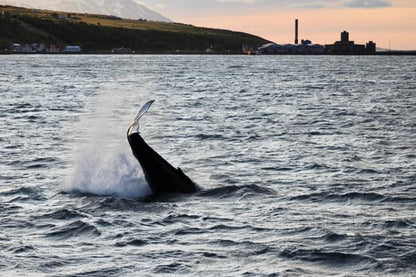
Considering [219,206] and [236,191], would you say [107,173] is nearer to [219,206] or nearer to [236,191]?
[236,191]

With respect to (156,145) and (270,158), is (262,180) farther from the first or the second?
(156,145)

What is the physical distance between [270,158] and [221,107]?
34.2 metres

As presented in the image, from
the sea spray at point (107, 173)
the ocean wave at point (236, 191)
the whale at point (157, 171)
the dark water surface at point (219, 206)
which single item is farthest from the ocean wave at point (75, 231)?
the ocean wave at point (236, 191)

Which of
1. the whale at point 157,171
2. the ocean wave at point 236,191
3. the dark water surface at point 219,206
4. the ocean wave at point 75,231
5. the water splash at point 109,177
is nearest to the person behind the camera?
the dark water surface at point 219,206

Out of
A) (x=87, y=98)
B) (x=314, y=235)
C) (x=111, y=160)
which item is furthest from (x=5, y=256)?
(x=87, y=98)

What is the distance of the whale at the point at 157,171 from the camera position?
20.4 meters

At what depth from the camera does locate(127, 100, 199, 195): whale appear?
66.8ft

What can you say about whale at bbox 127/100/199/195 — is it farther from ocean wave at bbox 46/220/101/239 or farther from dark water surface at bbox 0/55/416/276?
ocean wave at bbox 46/220/101/239

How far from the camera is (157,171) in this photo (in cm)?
2167

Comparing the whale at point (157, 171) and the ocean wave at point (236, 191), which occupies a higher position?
the whale at point (157, 171)

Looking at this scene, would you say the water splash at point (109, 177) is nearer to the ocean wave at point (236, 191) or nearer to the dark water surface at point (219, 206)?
the dark water surface at point (219, 206)

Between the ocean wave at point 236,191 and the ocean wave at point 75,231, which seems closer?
the ocean wave at point 75,231

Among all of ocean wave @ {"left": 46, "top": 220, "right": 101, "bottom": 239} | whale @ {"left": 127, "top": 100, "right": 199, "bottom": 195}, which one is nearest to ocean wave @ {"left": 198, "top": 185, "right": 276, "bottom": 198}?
whale @ {"left": 127, "top": 100, "right": 199, "bottom": 195}

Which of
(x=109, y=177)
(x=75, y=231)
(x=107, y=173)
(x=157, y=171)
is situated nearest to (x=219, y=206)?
(x=157, y=171)
